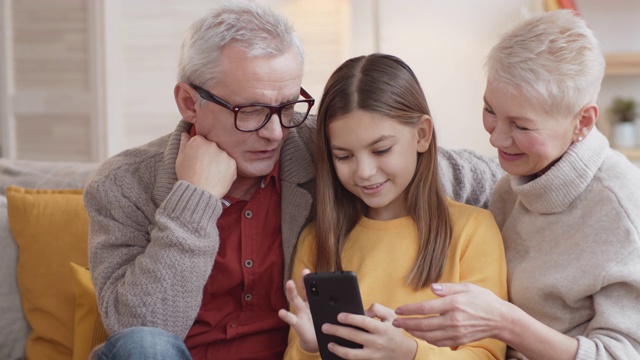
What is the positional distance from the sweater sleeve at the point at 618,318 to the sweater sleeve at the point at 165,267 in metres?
0.76

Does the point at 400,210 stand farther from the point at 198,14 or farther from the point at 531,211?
the point at 198,14

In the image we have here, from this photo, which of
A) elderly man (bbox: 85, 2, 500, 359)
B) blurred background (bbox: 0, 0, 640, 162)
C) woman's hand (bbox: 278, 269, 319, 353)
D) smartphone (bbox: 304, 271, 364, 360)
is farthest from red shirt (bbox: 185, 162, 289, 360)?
blurred background (bbox: 0, 0, 640, 162)

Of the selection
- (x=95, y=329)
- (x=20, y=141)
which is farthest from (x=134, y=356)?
(x=20, y=141)

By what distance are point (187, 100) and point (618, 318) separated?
101 centimetres

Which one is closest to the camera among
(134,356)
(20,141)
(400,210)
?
(134,356)

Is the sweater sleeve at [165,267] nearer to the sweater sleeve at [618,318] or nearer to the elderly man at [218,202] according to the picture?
the elderly man at [218,202]

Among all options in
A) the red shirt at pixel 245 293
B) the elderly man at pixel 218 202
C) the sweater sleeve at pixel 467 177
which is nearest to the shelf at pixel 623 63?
the sweater sleeve at pixel 467 177

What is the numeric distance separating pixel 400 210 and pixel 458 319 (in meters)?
0.44

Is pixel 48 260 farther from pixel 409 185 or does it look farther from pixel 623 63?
pixel 623 63

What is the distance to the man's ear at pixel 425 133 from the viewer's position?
72.3 inches

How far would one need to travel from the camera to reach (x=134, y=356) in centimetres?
161

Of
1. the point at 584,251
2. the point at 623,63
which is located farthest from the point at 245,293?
the point at 623,63

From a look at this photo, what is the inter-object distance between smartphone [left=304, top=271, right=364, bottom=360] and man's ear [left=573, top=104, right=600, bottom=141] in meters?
0.52

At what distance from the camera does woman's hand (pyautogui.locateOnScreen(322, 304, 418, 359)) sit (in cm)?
155
